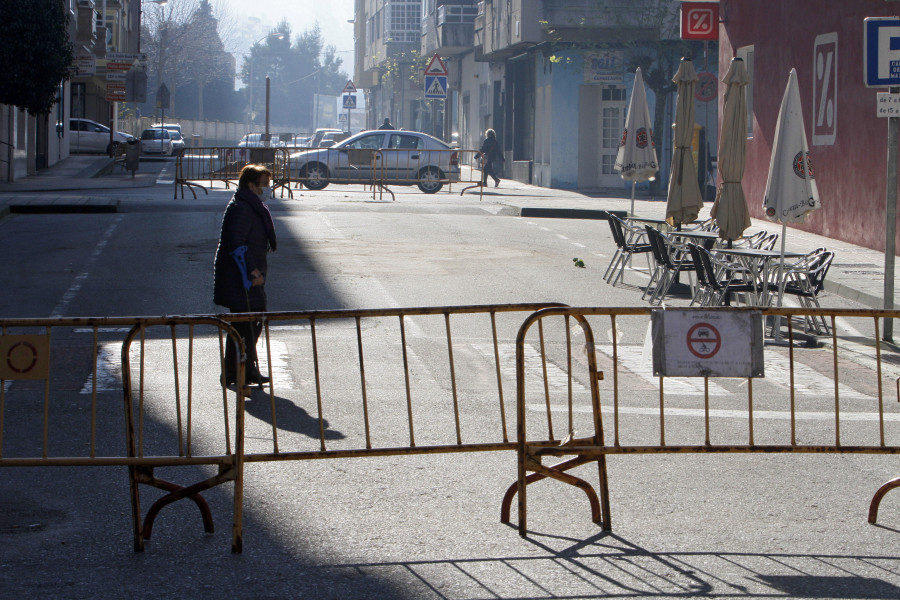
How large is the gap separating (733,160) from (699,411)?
585 cm

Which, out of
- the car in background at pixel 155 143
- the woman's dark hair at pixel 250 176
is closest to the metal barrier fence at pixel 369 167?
the woman's dark hair at pixel 250 176

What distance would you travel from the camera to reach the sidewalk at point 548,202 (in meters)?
14.3

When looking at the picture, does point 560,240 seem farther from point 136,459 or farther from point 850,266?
point 136,459

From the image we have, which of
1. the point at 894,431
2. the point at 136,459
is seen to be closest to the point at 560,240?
the point at 894,431

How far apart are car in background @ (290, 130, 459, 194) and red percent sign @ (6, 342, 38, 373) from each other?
25.2 meters

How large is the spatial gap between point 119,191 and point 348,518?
2375cm

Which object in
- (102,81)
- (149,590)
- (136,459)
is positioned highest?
(102,81)

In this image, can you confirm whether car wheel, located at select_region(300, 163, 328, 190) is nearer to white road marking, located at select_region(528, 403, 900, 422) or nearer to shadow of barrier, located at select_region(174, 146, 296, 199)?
shadow of barrier, located at select_region(174, 146, 296, 199)

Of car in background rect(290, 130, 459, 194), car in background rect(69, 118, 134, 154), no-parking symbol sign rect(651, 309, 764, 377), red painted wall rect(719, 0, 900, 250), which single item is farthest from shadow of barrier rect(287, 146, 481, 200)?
no-parking symbol sign rect(651, 309, 764, 377)

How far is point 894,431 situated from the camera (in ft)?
24.1

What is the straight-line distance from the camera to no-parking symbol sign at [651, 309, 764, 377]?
542cm

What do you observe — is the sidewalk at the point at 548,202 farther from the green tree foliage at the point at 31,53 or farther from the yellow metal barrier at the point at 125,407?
the yellow metal barrier at the point at 125,407

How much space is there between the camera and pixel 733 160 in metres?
13.0

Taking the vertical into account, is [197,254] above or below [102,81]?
below
